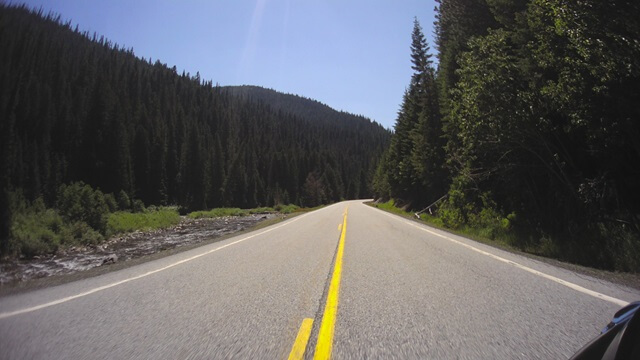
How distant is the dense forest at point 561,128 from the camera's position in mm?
7715

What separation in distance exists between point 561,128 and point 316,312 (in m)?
10.6

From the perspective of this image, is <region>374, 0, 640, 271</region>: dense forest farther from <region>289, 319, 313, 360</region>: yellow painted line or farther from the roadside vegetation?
the roadside vegetation

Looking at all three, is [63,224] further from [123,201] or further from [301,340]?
[123,201]

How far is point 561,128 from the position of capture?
1038cm

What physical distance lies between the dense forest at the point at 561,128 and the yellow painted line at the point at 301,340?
7.58 meters

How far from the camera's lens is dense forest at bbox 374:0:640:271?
771 centimetres

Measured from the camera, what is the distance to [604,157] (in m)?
9.31

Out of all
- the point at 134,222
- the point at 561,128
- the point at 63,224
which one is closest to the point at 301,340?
the point at 561,128

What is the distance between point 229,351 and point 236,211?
178 ft

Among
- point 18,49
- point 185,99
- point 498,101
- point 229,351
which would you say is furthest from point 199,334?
point 185,99

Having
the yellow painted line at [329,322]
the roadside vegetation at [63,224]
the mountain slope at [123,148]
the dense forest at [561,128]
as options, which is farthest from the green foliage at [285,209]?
the yellow painted line at [329,322]

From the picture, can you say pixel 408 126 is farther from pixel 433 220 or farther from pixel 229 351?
pixel 229 351

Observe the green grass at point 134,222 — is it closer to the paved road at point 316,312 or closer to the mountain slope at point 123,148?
the mountain slope at point 123,148

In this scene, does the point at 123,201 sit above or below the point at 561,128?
below
